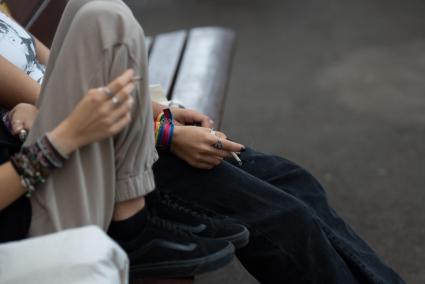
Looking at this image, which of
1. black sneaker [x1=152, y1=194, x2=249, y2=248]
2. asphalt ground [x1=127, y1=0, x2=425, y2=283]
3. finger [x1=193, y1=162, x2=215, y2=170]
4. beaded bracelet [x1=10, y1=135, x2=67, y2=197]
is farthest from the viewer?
asphalt ground [x1=127, y1=0, x2=425, y2=283]

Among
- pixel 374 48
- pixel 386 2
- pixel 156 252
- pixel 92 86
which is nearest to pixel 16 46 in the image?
pixel 92 86

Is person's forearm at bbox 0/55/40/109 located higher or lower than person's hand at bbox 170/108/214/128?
higher

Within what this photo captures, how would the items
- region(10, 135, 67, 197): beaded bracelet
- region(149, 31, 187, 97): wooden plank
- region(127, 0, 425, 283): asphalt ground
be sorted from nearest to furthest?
1. region(10, 135, 67, 197): beaded bracelet
2. region(149, 31, 187, 97): wooden plank
3. region(127, 0, 425, 283): asphalt ground

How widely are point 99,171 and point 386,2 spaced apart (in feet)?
14.3

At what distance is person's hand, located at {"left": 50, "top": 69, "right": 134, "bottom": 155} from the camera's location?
136cm

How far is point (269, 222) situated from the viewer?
174 cm

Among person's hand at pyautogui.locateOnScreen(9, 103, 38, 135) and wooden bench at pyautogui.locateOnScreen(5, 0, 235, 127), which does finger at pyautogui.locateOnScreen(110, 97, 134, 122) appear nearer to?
person's hand at pyautogui.locateOnScreen(9, 103, 38, 135)

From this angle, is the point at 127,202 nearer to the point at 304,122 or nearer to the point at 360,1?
the point at 304,122

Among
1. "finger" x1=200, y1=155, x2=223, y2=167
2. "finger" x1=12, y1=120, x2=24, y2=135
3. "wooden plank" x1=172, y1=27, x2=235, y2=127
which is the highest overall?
"finger" x1=12, y1=120, x2=24, y2=135

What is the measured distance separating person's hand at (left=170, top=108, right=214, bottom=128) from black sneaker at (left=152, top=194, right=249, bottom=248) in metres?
0.37

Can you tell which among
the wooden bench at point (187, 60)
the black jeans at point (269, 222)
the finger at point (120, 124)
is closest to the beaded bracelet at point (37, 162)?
the finger at point (120, 124)

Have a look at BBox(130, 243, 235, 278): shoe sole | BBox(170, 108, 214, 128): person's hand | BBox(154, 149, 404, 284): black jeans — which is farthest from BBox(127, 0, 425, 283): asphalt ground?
BBox(130, 243, 235, 278): shoe sole

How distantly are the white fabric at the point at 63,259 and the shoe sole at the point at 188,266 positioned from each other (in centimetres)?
24

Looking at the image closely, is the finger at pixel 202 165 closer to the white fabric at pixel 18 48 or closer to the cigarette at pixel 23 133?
the cigarette at pixel 23 133
